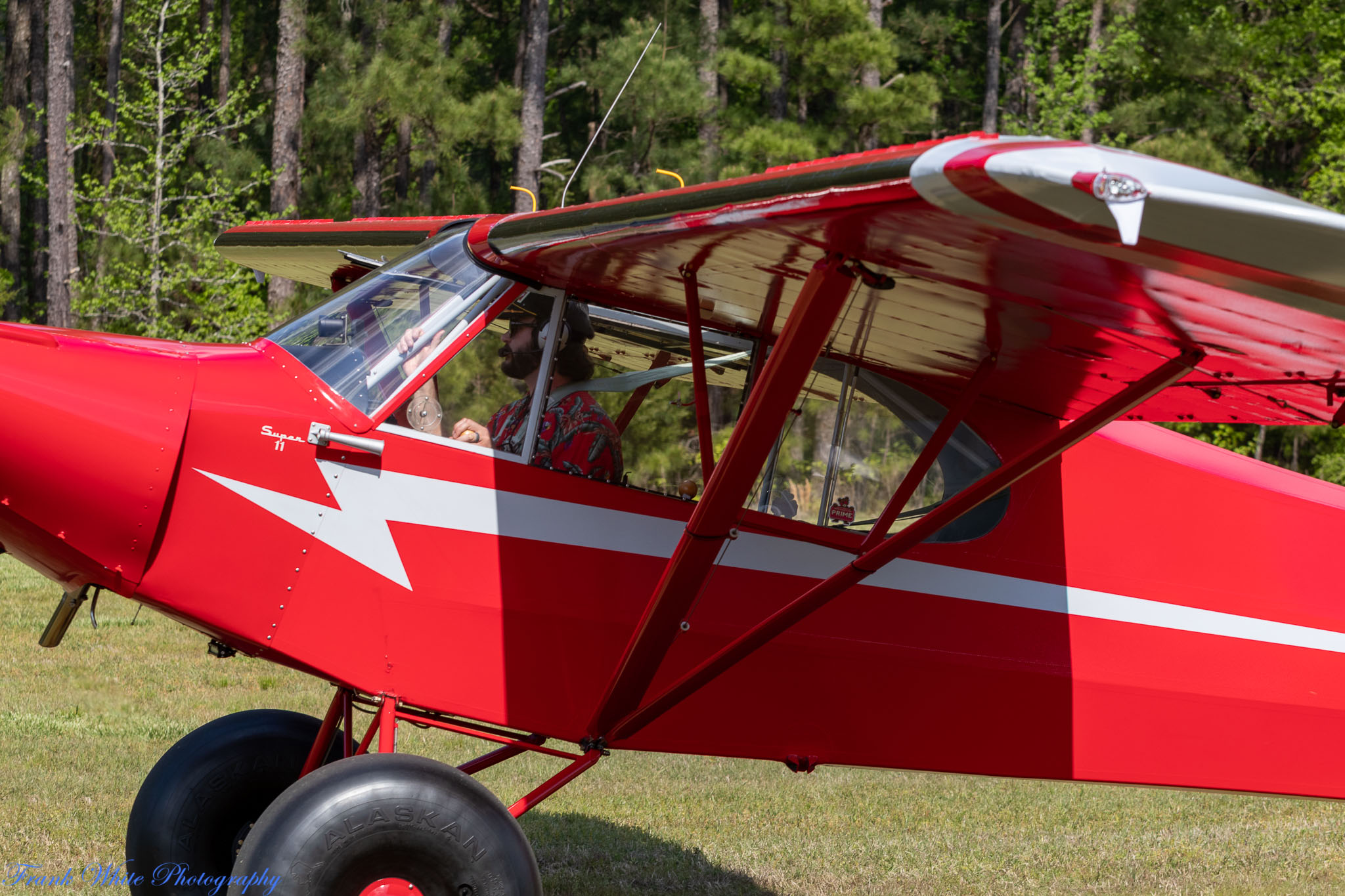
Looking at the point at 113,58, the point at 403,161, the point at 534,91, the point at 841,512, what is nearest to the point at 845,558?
the point at 841,512

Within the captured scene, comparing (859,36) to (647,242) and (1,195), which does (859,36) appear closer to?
(647,242)

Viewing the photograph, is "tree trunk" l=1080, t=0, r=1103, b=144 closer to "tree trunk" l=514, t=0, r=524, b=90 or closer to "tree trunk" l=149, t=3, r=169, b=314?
"tree trunk" l=514, t=0, r=524, b=90

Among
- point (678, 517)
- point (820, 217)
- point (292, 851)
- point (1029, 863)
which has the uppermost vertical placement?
point (820, 217)

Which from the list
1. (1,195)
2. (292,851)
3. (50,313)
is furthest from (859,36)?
(1,195)

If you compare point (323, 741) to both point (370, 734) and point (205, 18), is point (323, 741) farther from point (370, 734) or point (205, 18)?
point (205, 18)

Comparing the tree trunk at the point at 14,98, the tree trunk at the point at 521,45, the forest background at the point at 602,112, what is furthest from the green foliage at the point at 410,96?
the tree trunk at the point at 14,98

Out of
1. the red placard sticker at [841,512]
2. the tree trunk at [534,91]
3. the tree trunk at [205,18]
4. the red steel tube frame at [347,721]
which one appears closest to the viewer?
the red steel tube frame at [347,721]

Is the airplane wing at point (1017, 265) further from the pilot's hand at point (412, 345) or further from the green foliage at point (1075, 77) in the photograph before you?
the green foliage at point (1075, 77)

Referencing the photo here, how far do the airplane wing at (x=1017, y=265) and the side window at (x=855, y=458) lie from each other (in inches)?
5.3

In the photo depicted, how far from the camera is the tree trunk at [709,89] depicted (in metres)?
22.2

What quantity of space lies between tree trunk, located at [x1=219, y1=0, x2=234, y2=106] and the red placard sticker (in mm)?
37843

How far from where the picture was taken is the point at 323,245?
638 cm

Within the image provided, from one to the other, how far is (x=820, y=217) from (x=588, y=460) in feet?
5.00

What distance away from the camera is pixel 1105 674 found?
15.8ft
